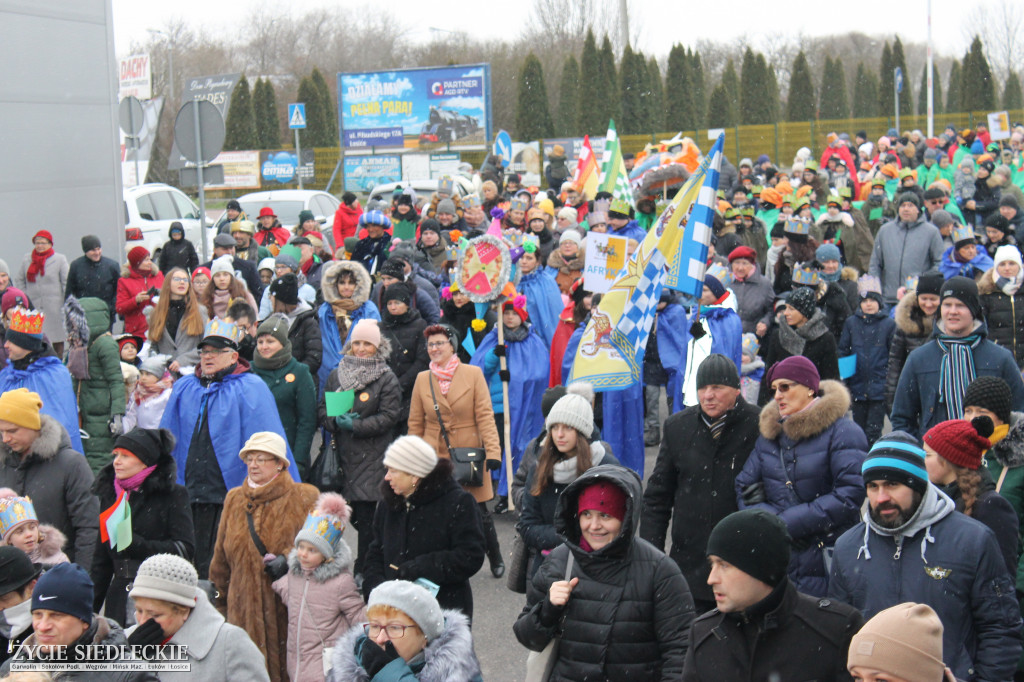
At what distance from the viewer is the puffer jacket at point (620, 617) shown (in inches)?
152

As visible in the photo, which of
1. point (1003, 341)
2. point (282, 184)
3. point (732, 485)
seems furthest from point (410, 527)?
point (282, 184)

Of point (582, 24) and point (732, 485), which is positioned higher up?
point (582, 24)

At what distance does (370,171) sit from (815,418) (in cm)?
2877

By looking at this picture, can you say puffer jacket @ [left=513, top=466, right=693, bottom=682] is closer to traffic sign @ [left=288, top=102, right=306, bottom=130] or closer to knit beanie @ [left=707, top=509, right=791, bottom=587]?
knit beanie @ [left=707, top=509, right=791, bottom=587]

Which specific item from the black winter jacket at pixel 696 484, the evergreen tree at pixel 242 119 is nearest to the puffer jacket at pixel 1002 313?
→ the black winter jacket at pixel 696 484

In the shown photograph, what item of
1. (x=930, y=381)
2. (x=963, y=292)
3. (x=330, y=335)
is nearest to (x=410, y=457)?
(x=930, y=381)

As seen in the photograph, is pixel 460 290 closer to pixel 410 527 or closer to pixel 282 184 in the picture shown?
pixel 410 527

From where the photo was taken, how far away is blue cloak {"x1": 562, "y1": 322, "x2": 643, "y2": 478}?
8273mm

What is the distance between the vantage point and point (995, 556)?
386cm

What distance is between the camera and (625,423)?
8.39 meters

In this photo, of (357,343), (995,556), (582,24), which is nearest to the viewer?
(995,556)

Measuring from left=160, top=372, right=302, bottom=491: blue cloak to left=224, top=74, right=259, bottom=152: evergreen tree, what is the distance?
3668 cm

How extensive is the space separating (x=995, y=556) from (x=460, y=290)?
227 inches

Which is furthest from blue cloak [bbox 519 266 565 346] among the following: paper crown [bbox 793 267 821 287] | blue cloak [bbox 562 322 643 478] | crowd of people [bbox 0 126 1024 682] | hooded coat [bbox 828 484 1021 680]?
hooded coat [bbox 828 484 1021 680]
